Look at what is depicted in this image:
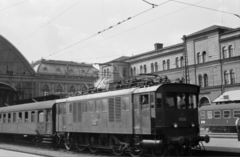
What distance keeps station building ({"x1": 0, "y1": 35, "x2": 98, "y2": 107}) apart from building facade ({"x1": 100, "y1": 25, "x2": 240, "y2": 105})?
56.5 ft

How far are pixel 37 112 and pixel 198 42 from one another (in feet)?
121

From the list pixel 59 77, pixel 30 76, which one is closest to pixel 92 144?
pixel 30 76

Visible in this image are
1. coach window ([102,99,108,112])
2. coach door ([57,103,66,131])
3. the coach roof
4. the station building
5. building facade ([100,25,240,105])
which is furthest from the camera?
the station building

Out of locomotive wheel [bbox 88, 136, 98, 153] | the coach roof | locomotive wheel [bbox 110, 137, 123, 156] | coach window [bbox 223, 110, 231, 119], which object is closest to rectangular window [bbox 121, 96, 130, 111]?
locomotive wheel [bbox 110, 137, 123, 156]

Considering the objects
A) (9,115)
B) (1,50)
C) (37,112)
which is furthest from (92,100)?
(1,50)

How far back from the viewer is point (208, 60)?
52.9 m

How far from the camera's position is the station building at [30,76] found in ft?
244

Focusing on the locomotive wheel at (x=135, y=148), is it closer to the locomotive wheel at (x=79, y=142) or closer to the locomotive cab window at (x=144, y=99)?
the locomotive cab window at (x=144, y=99)

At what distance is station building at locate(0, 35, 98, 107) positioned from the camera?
7431cm

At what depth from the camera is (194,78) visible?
5531cm

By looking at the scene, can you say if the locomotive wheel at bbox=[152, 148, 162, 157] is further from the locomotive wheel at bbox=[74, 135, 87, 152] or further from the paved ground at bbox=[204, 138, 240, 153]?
the locomotive wheel at bbox=[74, 135, 87, 152]

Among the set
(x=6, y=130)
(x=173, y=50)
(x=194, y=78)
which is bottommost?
(x=6, y=130)

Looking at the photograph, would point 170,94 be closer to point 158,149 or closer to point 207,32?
point 158,149

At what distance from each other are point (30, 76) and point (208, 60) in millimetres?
45842
